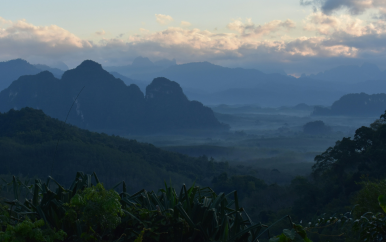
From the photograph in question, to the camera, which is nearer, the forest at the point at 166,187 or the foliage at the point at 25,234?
the foliage at the point at 25,234

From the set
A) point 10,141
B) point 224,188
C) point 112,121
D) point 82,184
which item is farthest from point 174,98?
point 82,184

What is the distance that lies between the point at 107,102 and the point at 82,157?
371ft

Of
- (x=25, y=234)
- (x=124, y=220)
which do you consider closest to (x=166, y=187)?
(x=124, y=220)

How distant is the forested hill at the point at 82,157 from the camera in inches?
1912

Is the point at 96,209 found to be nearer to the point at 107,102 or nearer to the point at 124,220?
the point at 124,220

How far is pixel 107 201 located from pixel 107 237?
334 millimetres

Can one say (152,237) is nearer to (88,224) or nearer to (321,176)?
(88,224)

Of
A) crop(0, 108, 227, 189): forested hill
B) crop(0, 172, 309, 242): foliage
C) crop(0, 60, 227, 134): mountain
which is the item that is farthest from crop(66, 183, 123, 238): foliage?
crop(0, 60, 227, 134): mountain

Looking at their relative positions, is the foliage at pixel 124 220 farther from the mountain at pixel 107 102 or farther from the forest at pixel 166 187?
the mountain at pixel 107 102

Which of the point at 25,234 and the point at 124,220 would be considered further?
the point at 124,220

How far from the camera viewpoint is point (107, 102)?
16162 cm

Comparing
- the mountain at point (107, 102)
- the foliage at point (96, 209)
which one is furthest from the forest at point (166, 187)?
the mountain at point (107, 102)

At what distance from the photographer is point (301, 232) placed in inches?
69.3

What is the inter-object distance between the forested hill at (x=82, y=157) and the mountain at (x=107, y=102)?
93.2 m
